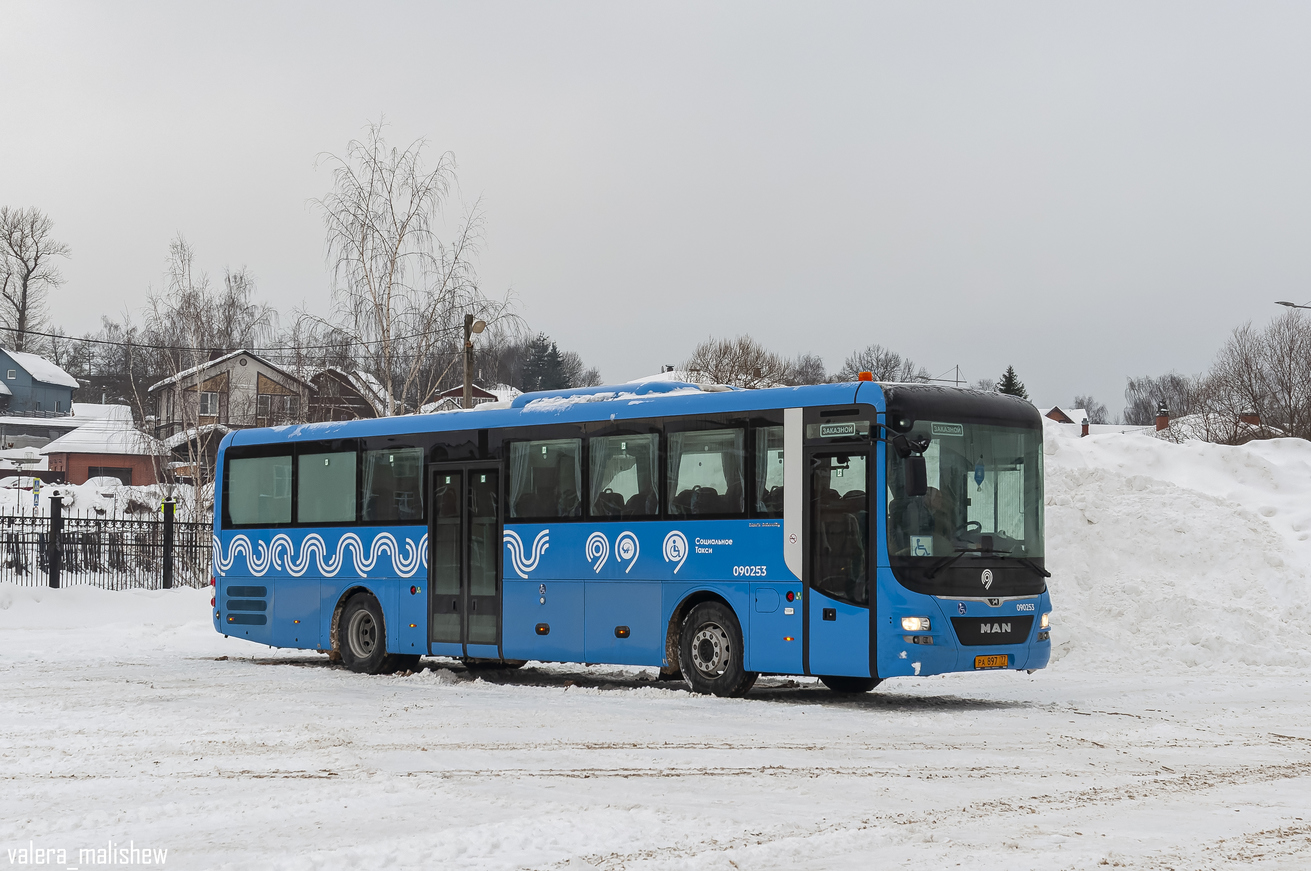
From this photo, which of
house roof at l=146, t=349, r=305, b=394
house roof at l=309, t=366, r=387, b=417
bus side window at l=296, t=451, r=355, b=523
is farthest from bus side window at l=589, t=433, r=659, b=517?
house roof at l=146, t=349, r=305, b=394

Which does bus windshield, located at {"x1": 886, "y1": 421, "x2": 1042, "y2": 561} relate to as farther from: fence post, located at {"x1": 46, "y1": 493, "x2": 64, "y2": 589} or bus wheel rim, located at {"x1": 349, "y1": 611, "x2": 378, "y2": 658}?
fence post, located at {"x1": 46, "y1": 493, "x2": 64, "y2": 589}

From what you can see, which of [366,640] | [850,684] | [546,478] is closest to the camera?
[850,684]

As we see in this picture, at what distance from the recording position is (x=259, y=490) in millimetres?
20266

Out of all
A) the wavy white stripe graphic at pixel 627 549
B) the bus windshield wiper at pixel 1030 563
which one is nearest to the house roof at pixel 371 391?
the wavy white stripe graphic at pixel 627 549

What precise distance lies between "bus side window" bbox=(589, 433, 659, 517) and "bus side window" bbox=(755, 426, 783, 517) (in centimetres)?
139

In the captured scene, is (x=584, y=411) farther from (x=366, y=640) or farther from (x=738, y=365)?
(x=738, y=365)

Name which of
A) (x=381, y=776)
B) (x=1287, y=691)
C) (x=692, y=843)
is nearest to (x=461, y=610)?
(x=381, y=776)

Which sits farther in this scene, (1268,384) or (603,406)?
(1268,384)

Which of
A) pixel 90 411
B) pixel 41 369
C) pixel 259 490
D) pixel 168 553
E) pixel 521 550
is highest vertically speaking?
pixel 41 369

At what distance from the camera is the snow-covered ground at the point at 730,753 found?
23.4 ft

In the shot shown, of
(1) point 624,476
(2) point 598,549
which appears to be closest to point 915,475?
(1) point 624,476

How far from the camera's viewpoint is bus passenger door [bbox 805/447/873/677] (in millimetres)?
13852

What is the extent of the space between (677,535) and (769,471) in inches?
55.3

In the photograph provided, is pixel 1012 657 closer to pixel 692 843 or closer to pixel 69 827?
pixel 692 843
